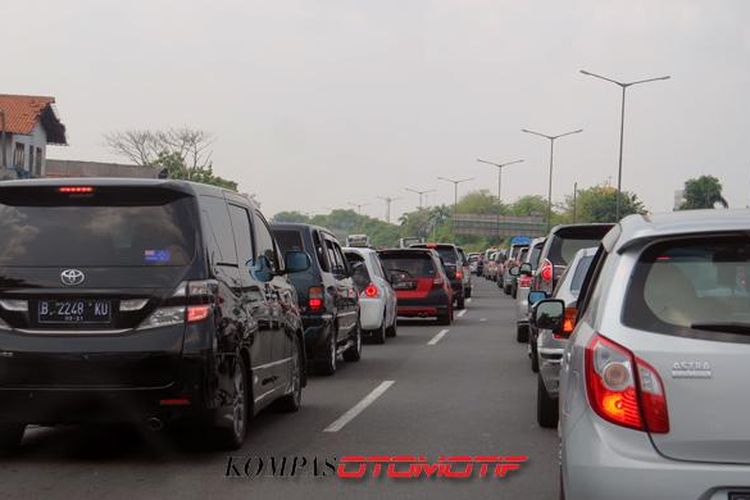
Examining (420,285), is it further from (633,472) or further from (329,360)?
(633,472)

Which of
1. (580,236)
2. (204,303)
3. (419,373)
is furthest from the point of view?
(580,236)

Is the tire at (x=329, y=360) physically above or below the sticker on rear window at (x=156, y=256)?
below

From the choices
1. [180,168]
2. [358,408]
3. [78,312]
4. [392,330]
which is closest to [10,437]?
[78,312]

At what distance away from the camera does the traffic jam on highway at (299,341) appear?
450 cm

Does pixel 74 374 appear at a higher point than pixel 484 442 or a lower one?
higher

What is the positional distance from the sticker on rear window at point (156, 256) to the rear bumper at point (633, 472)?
3.97 metres

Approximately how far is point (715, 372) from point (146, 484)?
13.7ft

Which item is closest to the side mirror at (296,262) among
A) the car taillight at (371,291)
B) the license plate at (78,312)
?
the license plate at (78,312)

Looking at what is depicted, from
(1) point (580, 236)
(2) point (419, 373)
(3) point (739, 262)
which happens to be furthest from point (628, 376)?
(1) point (580, 236)

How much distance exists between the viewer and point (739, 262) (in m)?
4.73

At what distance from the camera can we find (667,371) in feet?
14.7

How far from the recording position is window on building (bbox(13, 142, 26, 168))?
190ft

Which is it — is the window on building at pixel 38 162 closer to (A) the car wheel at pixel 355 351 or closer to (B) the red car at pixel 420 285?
(B) the red car at pixel 420 285

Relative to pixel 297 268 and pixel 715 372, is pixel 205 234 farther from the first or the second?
pixel 715 372
